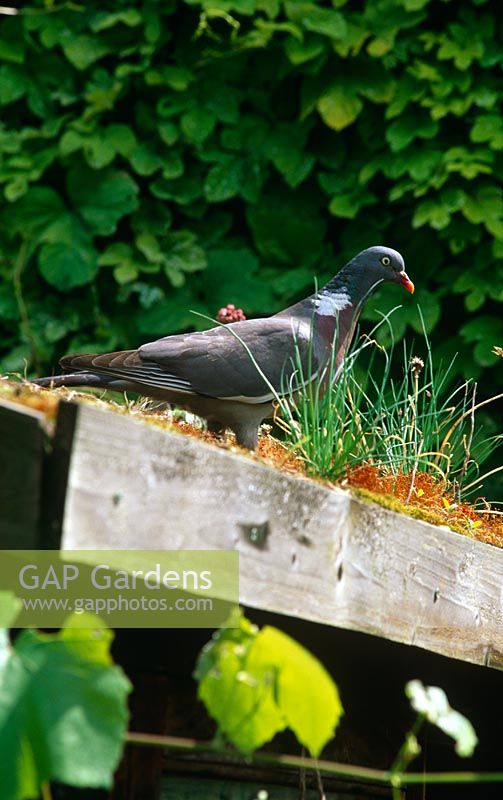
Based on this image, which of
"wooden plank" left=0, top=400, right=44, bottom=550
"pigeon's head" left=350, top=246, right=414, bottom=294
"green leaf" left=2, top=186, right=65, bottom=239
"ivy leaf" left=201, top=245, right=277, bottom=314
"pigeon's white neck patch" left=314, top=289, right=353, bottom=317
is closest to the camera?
"wooden plank" left=0, top=400, right=44, bottom=550

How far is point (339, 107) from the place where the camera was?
13.2ft

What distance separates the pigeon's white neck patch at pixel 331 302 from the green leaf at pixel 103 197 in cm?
175

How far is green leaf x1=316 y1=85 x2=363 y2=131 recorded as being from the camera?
400 centimetres

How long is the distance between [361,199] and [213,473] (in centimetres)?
290

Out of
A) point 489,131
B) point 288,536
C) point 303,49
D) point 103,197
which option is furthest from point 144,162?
point 288,536

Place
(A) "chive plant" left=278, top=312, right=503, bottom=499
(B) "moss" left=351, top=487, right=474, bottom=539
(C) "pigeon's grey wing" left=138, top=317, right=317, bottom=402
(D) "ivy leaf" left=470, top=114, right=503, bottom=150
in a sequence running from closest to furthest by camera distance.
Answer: (B) "moss" left=351, top=487, right=474, bottom=539 < (A) "chive plant" left=278, top=312, right=503, bottom=499 < (C) "pigeon's grey wing" left=138, top=317, right=317, bottom=402 < (D) "ivy leaf" left=470, top=114, right=503, bottom=150

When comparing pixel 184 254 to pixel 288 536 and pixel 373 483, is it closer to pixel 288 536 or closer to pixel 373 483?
pixel 373 483

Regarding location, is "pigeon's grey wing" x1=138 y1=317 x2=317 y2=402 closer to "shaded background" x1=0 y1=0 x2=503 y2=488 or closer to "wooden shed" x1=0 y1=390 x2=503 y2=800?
"wooden shed" x1=0 y1=390 x2=503 y2=800

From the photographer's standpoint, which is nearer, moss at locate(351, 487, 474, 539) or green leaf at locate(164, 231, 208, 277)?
moss at locate(351, 487, 474, 539)

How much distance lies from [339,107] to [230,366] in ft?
6.56

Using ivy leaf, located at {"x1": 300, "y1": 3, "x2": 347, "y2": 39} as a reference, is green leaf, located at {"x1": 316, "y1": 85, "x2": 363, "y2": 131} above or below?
below

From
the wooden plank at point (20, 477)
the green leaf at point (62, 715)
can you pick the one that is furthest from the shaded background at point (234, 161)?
the green leaf at point (62, 715)

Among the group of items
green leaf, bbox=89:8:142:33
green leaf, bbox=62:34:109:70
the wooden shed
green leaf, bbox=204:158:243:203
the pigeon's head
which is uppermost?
green leaf, bbox=89:8:142:33

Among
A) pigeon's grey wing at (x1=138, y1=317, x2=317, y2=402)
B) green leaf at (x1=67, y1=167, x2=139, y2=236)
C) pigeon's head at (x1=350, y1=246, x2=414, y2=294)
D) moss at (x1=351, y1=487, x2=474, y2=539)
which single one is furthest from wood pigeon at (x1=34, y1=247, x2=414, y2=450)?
green leaf at (x1=67, y1=167, x2=139, y2=236)
